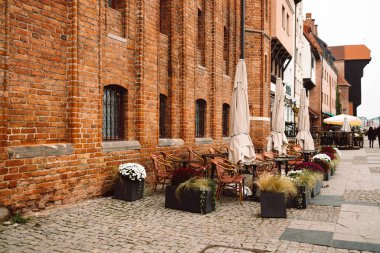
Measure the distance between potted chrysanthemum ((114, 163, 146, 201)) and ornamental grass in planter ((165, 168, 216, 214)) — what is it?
969 mm

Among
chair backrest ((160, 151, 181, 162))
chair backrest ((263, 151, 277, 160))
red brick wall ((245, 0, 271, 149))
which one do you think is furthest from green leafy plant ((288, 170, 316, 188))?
red brick wall ((245, 0, 271, 149))

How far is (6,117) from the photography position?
636cm

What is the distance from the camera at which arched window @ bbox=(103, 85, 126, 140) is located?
9438mm

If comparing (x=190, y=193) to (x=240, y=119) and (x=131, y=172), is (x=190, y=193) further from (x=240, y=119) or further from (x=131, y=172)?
(x=240, y=119)

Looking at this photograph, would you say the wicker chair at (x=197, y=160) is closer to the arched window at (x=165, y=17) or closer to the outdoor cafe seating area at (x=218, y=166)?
the outdoor cafe seating area at (x=218, y=166)

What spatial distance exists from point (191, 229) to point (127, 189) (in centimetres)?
266

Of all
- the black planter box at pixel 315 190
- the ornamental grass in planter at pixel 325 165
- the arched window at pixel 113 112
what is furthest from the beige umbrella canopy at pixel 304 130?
the arched window at pixel 113 112

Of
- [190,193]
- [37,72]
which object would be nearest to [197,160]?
[190,193]

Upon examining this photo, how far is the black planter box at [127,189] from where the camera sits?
8.47m

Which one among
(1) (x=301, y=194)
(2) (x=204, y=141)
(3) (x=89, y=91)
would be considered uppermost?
(3) (x=89, y=91)

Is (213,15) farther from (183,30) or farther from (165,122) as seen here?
(165,122)

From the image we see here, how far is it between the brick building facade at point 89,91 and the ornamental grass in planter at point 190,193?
72.8 inches

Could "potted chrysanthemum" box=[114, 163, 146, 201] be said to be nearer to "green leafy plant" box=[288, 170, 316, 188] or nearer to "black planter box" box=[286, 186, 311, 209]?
"black planter box" box=[286, 186, 311, 209]

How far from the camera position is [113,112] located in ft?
32.0
